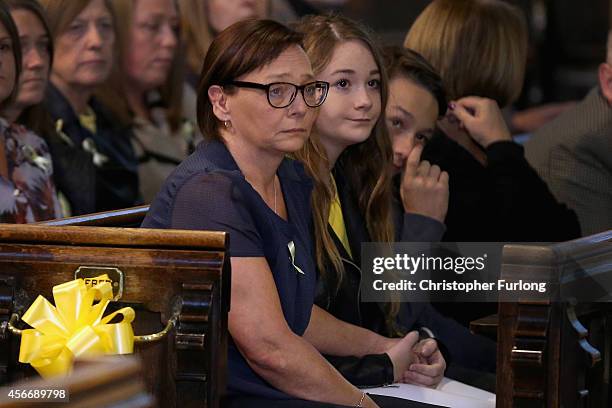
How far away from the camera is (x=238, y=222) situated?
9.40 ft

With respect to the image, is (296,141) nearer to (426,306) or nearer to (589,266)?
(589,266)

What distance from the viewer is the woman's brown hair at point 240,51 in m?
3.04

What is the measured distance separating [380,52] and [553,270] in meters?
1.13

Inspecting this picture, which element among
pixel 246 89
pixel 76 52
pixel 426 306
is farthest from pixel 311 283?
pixel 76 52

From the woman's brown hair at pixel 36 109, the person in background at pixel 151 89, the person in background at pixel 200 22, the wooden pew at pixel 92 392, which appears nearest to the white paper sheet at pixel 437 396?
the wooden pew at pixel 92 392

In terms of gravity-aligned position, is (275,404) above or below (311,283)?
below

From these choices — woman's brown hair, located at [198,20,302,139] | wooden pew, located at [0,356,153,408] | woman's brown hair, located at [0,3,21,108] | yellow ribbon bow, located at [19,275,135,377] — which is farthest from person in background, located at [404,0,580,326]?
wooden pew, located at [0,356,153,408]

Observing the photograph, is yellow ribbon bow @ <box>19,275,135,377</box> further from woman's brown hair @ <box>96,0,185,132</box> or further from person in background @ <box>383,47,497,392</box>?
woman's brown hair @ <box>96,0,185,132</box>

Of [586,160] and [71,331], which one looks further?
[586,160]

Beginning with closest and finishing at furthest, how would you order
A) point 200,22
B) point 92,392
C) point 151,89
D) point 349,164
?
point 92,392 < point 349,164 < point 151,89 < point 200,22

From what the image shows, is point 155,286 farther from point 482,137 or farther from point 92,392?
point 482,137

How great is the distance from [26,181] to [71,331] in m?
1.56

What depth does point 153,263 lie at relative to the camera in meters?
2.79

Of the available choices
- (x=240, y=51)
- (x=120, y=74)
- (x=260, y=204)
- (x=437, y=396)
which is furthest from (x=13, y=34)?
(x=437, y=396)
